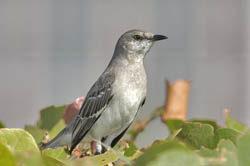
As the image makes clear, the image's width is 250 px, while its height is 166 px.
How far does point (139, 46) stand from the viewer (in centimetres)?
357

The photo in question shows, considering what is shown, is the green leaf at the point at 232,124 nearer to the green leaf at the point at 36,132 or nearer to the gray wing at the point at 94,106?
the green leaf at the point at 36,132

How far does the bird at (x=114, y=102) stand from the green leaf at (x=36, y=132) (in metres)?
1.55

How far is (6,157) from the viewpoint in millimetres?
887

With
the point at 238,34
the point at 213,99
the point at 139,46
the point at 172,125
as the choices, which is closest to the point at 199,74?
the point at 213,99

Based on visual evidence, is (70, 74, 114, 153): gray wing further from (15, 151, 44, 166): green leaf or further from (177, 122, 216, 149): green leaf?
(15, 151, 44, 166): green leaf

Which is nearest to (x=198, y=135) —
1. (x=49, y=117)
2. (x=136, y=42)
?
(x=49, y=117)

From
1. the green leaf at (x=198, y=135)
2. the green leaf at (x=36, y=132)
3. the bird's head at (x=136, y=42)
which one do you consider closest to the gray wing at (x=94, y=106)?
the bird's head at (x=136, y=42)

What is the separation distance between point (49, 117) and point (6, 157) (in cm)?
92

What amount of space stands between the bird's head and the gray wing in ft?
1.09

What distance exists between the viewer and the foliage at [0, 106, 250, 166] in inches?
31.4

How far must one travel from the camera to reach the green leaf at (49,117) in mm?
1798

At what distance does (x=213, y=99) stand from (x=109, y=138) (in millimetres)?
10156

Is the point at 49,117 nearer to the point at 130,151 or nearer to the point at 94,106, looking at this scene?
the point at 130,151

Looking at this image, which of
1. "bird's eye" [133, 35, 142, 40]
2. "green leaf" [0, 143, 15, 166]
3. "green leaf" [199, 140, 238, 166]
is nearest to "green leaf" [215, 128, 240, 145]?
"green leaf" [199, 140, 238, 166]
